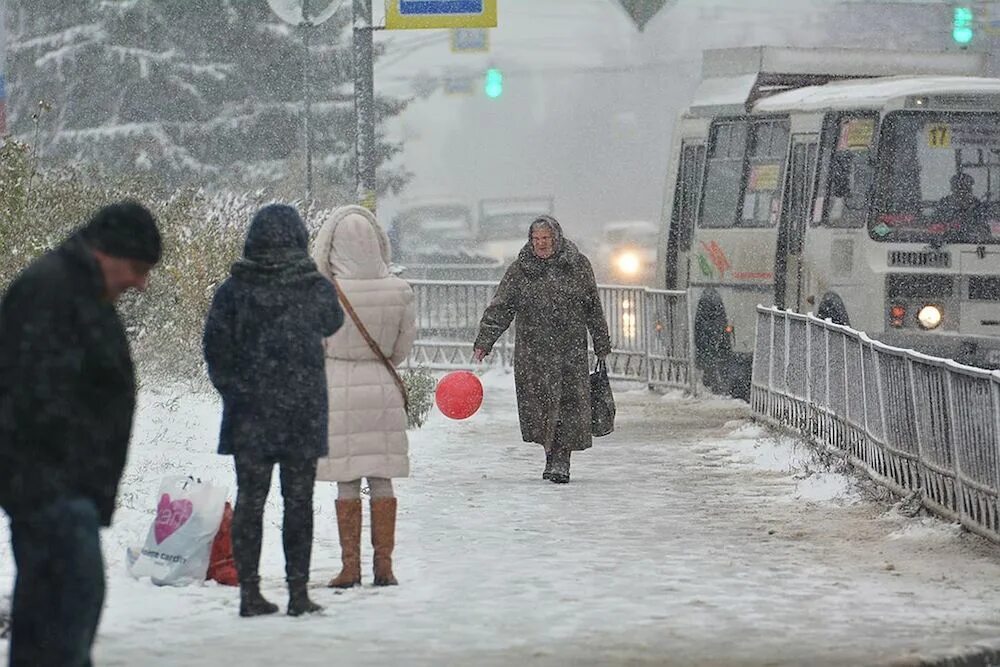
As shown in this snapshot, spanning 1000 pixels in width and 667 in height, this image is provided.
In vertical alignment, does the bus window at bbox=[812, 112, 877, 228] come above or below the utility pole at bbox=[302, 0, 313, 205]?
below

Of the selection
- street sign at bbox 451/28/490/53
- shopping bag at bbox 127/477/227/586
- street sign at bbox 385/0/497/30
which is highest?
street sign at bbox 451/28/490/53

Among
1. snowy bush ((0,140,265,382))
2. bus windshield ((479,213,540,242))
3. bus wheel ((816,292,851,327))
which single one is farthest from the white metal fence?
bus windshield ((479,213,540,242))

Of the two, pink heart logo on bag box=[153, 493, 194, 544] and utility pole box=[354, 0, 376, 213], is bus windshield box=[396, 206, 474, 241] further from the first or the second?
pink heart logo on bag box=[153, 493, 194, 544]

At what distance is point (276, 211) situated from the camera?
8.98 meters

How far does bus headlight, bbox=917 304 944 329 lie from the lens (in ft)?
62.6

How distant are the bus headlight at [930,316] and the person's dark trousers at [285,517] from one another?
1097 cm

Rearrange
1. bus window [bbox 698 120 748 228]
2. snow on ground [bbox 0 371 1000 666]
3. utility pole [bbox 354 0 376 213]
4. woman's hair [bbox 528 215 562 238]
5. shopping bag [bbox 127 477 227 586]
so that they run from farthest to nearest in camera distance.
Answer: bus window [bbox 698 120 748 228]
utility pole [bbox 354 0 376 213]
woman's hair [bbox 528 215 562 238]
shopping bag [bbox 127 477 227 586]
snow on ground [bbox 0 371 1000 666]

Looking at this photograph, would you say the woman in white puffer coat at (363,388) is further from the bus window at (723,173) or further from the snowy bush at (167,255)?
the bus window at (723,173)

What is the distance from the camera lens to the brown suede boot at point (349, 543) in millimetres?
9922

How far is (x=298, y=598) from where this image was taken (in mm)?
9023

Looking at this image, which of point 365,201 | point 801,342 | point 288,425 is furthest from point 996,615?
point 365,201

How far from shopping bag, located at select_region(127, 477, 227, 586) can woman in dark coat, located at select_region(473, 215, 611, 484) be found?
477cm

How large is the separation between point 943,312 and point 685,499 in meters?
6.04

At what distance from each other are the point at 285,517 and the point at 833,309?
1171 cm
